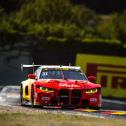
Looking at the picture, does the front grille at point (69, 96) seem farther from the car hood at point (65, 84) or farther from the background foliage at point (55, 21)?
the background foliage at point (55, 21)

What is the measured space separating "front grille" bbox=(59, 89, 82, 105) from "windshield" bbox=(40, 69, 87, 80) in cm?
118

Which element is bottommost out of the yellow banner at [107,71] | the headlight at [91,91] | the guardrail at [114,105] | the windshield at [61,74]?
the guardrail at [114,105]

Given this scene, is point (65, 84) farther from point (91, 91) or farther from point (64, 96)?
point (91, 91)

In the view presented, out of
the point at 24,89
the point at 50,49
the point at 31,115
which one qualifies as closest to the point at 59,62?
the point at 50,49

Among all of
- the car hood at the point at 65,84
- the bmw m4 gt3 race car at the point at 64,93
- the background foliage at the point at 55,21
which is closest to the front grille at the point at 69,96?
the bmw m4 gt3 race car at the point at 64,93

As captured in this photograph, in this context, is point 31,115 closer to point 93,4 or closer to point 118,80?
point 118,80

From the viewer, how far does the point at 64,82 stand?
1852 centimetres

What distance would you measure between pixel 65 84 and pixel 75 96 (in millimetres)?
442

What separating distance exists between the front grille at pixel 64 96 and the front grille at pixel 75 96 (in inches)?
5.4

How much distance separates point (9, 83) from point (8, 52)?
1.40m

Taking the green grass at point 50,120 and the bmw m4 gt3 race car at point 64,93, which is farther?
the bmw m4 gt3 race car at point 64,93

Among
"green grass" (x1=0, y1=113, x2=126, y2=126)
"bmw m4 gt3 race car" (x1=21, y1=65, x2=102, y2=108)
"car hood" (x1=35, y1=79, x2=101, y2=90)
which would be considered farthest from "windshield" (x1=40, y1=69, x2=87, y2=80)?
"green grass" (x1=0, y1=113, x2=126, y2=126)

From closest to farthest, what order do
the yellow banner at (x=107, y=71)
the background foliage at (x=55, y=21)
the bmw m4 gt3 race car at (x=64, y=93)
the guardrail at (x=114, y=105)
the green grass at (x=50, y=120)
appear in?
1. the green grass at (x=50, y=120)
2. the bmw m4 gt3 race car at (x=64, y=93)
3. the guardrail at (x=114, y=105)
4. the yellow banner at (x=107, y=71)
5. the background foliage at (x=55, y=21)

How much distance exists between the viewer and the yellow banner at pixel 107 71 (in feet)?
A: 95.6
